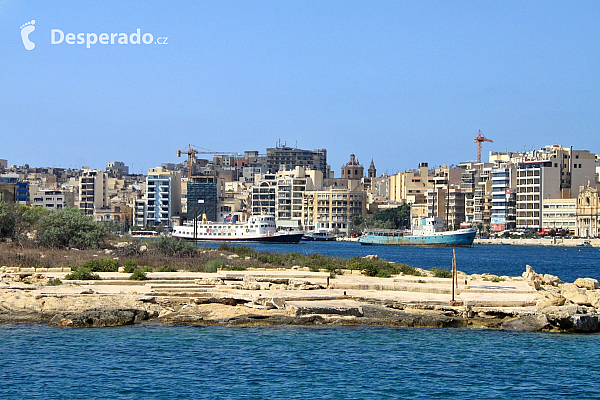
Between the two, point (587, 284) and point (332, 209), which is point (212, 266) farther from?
point (332, 209)

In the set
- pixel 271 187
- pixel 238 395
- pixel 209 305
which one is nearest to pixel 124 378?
pixel 238 395

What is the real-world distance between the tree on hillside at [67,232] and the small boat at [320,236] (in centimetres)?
8034

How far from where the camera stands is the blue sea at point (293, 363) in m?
15.6

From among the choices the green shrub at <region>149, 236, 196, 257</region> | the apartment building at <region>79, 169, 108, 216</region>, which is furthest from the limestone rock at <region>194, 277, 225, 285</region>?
the apartment building at <region>79, 169, 108, 216</region>

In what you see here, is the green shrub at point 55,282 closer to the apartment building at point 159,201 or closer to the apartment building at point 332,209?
the apartment building at point 332,209

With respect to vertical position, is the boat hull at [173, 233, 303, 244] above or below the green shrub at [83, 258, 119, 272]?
below

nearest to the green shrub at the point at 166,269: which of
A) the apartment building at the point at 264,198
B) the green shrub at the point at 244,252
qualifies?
→ the green shrub at the point at 244,252

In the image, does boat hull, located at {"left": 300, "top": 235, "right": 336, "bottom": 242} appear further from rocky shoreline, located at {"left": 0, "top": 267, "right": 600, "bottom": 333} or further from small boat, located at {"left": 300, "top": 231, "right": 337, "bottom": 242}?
rocky shoreline, located at {"left": 0, "top": 267, "right": 600, "bottom": 333}

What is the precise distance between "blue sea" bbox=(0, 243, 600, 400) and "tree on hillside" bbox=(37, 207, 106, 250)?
24.0 m

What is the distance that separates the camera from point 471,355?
18297mm

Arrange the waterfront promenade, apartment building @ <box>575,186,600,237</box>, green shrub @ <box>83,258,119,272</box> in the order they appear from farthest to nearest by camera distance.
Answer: apartment building @ <box>575,186,600,237</box> < the waterfront promenade < green shrub @ <box>83,258,119,272</box>

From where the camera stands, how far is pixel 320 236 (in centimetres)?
12962

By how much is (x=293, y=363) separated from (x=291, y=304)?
5.02 meters

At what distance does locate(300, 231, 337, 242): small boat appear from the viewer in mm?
127000
